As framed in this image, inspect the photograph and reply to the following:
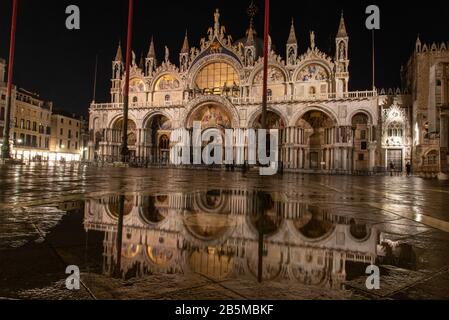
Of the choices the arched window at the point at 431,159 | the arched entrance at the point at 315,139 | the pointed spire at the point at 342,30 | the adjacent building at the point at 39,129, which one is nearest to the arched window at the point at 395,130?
the arched window at the point at 431,159

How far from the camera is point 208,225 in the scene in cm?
362

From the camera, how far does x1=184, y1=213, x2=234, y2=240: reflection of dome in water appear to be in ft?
10.4

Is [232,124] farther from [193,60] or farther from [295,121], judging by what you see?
[193,60]

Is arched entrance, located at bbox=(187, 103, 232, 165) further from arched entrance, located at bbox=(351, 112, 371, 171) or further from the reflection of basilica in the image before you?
the reflection of basilica

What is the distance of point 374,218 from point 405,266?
7.57 feet

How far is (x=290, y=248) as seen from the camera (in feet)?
8.86

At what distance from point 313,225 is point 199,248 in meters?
1.71

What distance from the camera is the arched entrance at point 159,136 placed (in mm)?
43944

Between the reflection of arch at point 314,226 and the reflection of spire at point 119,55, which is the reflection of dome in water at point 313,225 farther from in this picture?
the reflection of spire at point 119,55

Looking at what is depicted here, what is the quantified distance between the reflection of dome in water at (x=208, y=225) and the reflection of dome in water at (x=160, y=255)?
0.54m
